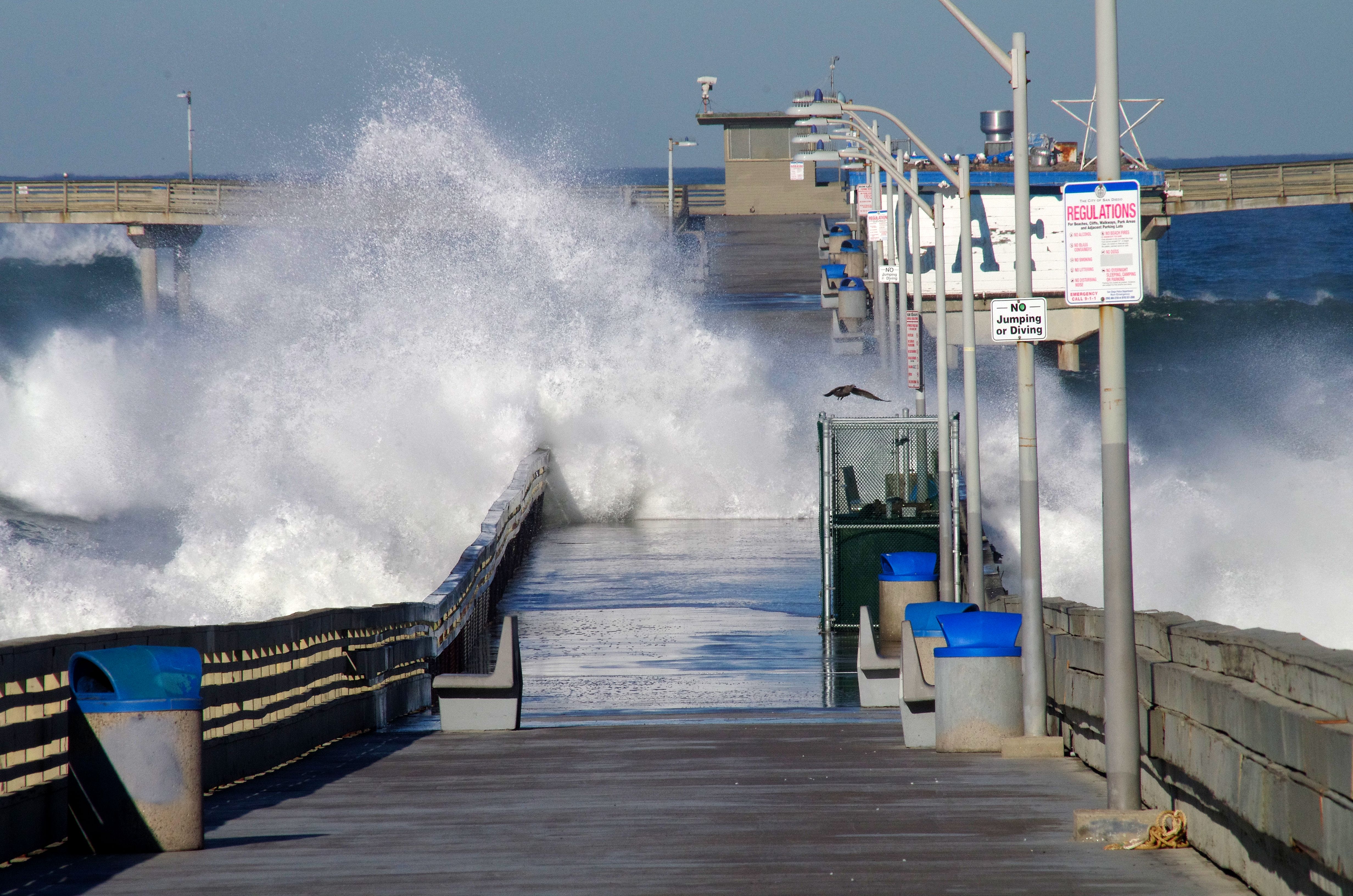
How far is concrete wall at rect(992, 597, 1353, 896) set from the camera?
19.3 ft

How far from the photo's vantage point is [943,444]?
22.4 meters

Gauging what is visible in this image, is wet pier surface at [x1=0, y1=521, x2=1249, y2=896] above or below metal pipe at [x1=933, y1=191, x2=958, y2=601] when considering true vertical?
below

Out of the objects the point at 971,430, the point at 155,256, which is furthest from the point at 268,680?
the point at 155,256

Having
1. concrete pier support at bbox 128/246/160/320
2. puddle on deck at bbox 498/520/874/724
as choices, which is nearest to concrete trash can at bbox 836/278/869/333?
Answer: puddle on deck at bbox 498/520/874/724

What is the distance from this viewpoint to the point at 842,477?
24500 mm

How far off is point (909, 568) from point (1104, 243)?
1344 cm

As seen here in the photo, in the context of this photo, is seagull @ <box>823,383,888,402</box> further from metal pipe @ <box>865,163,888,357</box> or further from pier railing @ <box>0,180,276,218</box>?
pier railing @ <box>0,180,276,218</box>

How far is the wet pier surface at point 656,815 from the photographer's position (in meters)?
7.61

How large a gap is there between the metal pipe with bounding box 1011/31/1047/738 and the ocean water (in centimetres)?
1491

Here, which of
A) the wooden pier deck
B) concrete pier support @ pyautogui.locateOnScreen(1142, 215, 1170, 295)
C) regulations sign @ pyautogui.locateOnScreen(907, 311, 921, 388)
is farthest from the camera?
concrete pier support @ pyautogui.locateOnScreen(1142, 215, 1170, 295)

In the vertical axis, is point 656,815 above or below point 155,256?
below

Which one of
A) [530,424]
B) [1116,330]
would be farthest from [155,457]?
[1116,330]

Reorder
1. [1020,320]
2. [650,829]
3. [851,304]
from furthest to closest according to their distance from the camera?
[851,304]
[1020,320]
[650,829]

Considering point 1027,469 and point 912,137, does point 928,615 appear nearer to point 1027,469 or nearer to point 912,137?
point 1027,469
